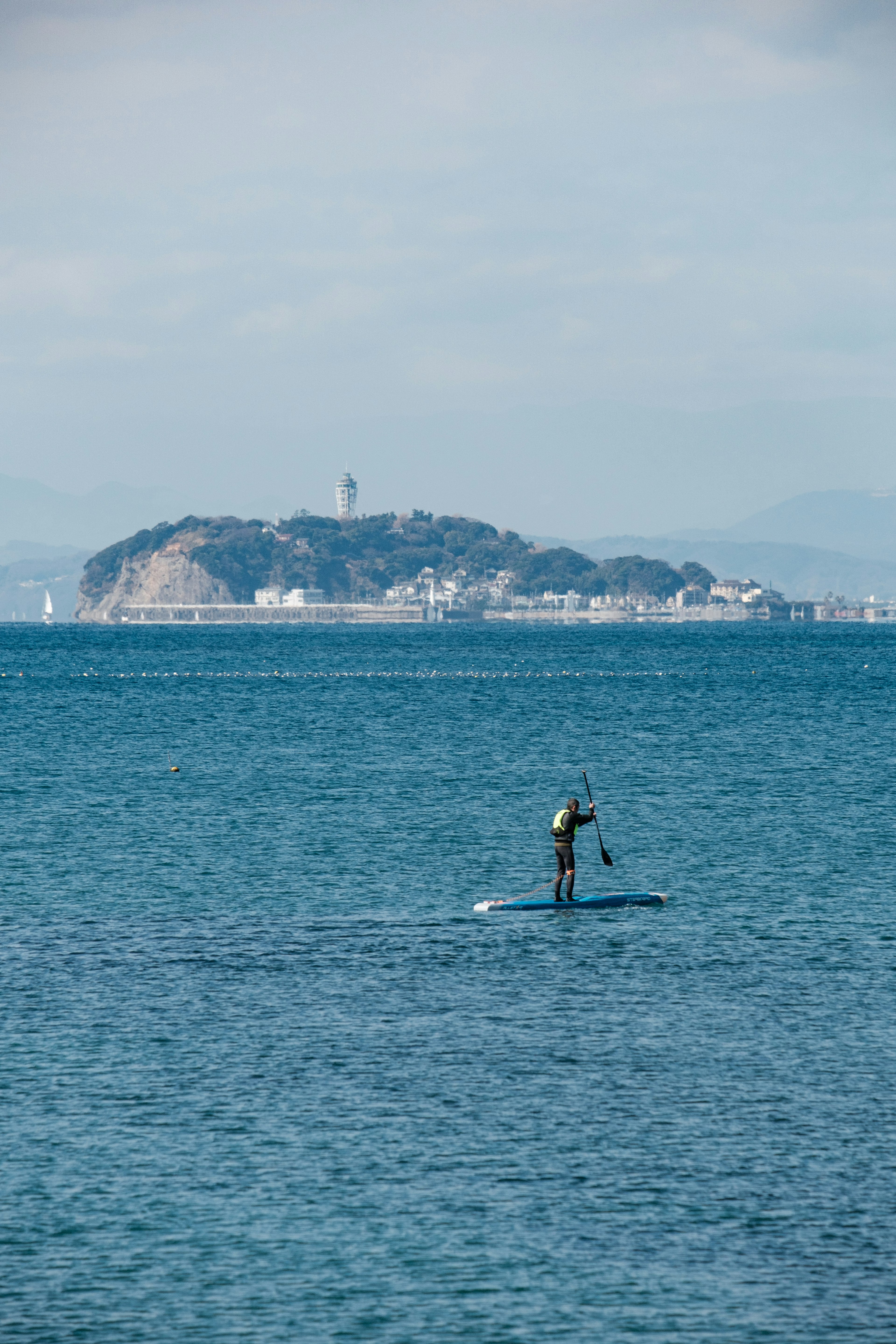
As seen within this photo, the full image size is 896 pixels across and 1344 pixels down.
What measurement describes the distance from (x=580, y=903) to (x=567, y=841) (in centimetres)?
156

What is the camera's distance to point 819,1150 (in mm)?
20828

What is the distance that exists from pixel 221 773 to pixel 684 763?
2193cm

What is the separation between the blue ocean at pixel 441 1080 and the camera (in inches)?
669

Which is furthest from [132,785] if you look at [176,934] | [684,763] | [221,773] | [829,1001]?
[829,1001]

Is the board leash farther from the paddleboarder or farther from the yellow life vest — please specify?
the yellow life vest

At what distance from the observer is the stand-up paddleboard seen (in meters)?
36.8

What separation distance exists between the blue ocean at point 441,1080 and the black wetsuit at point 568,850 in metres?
1.55

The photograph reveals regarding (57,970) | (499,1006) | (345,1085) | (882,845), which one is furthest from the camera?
(882,845)

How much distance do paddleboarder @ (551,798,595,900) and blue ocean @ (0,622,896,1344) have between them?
155 centimetres

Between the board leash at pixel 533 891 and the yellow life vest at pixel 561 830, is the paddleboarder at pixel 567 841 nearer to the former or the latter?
the yellow life vest at pixel 561 830

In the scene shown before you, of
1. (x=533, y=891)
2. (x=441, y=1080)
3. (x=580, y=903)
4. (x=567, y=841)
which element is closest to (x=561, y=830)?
(x=567, y=841)

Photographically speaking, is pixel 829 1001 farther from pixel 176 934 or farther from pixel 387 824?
pixel 387 824

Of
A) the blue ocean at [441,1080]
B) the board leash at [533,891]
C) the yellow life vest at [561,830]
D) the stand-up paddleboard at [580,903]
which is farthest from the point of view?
the board leash at [533,891]

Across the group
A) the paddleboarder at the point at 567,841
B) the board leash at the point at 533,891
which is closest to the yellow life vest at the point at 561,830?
the paddleboarder at the point at 567,841
